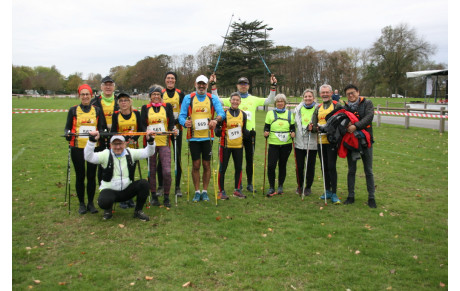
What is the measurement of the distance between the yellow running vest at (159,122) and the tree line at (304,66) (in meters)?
32.5

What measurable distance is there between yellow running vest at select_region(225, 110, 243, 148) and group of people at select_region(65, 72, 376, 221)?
2 centimetres

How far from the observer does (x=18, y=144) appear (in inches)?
581

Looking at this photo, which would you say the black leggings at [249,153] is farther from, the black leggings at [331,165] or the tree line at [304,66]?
the tree line at [304,66]

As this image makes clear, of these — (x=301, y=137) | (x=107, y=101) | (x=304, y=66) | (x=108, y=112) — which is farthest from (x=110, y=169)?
(x=304, y=66)

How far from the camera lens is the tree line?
155ft

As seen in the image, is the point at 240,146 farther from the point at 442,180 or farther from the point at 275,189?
the point at 442,180

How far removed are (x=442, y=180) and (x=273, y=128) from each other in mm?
4861

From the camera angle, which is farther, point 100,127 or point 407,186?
point 407,186

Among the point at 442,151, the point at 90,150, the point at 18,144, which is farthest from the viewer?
the point at 18,144

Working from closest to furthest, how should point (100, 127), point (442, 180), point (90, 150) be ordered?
1. point (90, 150)
2. point (100, 127)
3. point (442, 180)

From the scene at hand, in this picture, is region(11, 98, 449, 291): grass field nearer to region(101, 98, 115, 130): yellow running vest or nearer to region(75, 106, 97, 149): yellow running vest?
region(75, 106, 97, 149): yellow running vest

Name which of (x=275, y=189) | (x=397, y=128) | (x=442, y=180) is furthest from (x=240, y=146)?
(x=397, y=128)

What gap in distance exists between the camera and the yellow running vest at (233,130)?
23.8ft

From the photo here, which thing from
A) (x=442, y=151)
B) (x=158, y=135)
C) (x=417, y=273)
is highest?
(x=158, y=135)
